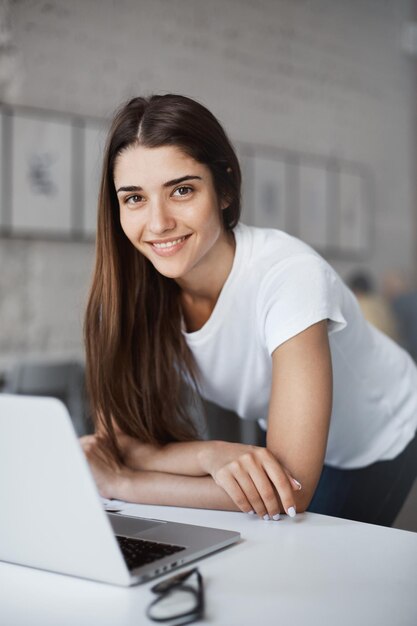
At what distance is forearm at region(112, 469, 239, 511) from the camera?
1193mm

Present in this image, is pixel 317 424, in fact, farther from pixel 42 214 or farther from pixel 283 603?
pixel 42 214

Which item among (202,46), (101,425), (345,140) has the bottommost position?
(101,425)

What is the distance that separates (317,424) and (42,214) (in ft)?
9.52

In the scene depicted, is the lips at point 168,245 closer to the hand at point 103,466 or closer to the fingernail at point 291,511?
the hand at point 103,466

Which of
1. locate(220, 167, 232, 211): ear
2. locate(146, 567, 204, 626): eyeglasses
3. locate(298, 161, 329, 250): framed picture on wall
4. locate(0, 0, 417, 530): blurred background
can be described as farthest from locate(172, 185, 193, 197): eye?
locate(298, 161, 329, 250): framed picture on wall

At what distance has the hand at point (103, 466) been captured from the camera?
51.7 inches

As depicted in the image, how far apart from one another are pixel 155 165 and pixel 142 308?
310 millimetres

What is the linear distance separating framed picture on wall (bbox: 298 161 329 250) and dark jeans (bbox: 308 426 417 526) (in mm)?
3625

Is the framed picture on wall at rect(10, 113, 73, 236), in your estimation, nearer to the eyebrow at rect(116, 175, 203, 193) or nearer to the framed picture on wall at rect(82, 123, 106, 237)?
the framed picture on wall at rect(82, 123, 106, 237)

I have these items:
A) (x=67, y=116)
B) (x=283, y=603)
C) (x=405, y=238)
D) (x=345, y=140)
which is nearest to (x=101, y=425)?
(x=283, y=603)

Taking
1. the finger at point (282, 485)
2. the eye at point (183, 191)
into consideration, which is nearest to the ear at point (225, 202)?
the eye at point (183, 191)

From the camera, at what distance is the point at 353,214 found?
5609mm

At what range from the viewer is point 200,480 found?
123 cm

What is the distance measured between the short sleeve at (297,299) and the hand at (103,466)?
13.8 inches
